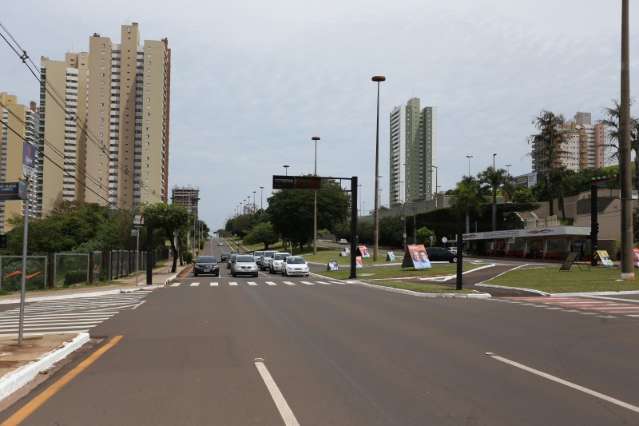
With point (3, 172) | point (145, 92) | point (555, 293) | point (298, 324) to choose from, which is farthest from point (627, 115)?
point (145, 92)

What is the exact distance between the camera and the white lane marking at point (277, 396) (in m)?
6.28

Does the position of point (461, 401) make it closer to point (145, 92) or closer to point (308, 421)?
point (308, 421)

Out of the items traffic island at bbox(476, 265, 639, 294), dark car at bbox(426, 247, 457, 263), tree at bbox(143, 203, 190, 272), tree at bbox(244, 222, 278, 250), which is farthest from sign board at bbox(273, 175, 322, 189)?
tree at bbox(244, 222, 278, 250)

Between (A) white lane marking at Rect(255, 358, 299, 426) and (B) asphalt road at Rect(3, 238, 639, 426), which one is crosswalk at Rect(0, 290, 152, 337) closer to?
(B) asphalt road at Rect(3, 238, 639, 426)

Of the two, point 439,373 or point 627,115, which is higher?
point 627,115

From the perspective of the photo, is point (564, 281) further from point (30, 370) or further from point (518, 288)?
point (30, 370)

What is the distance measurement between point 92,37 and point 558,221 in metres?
62.7

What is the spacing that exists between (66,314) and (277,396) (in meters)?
12.7

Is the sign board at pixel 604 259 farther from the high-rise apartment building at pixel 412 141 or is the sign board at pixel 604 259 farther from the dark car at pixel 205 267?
the high-rise apartment building at pixel 412 141

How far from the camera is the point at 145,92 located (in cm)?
8000

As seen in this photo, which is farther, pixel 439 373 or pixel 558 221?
pixel 558 221

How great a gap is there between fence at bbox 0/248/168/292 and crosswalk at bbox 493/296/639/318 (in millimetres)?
20383

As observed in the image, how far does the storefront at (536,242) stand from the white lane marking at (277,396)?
141 ft

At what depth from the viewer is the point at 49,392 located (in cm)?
763
